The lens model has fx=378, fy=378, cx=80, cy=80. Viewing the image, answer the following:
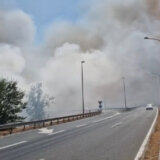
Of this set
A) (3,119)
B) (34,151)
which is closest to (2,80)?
(3,119)

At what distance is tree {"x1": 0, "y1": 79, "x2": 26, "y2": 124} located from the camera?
163 ft

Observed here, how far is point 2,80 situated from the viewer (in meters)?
53.0

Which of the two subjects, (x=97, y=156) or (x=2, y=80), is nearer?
(x=97, y=156)

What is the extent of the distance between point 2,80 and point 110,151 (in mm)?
39526

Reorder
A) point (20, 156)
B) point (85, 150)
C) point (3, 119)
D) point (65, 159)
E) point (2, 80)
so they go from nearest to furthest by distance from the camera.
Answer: point (65, 159)
point (20, 156)
point (85, 150)
point (3, 119)
point (2, 80)

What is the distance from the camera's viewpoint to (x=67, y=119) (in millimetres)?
50750

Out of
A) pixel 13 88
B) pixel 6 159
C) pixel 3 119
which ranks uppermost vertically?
pixel 13 88

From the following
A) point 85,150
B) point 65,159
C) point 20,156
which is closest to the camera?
point 65,159

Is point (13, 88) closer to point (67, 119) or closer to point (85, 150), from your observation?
point (67, 119)

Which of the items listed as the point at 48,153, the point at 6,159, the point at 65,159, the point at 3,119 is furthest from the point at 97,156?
the point at 3,119

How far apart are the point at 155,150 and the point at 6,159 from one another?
5.75m

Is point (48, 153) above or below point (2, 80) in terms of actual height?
below

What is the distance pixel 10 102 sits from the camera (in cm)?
5228

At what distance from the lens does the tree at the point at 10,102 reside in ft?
163
